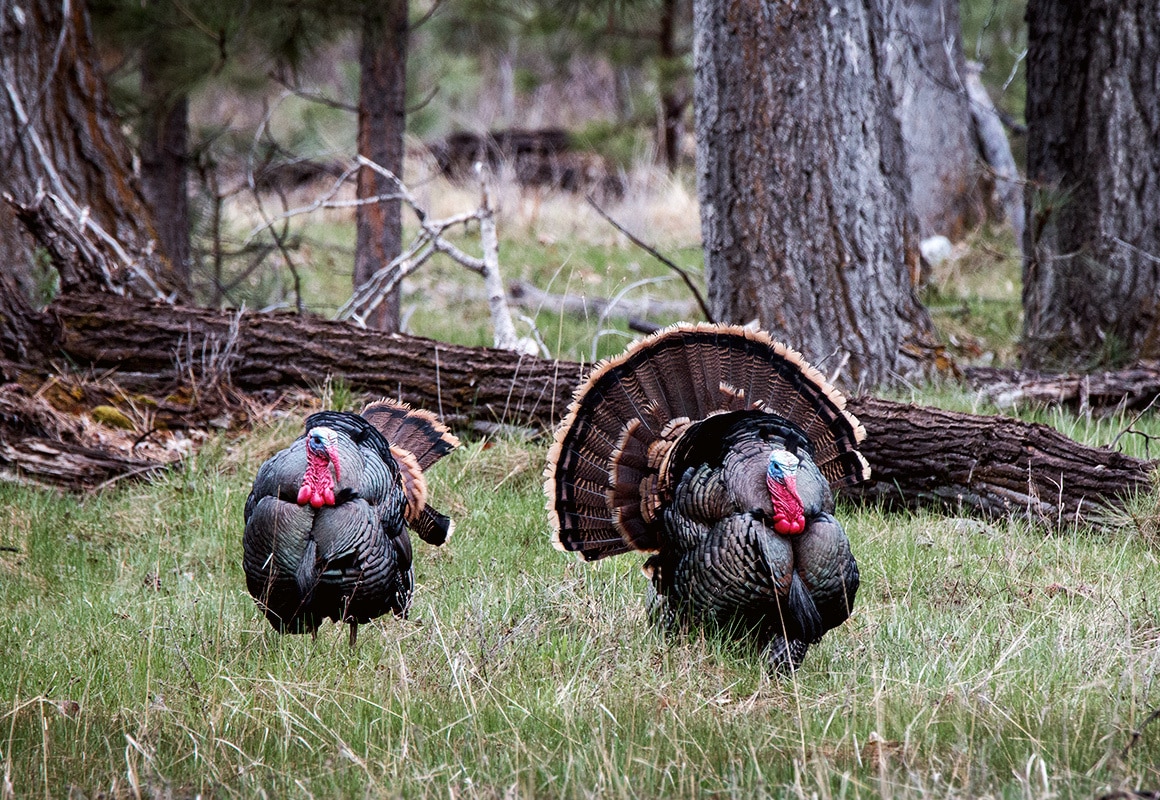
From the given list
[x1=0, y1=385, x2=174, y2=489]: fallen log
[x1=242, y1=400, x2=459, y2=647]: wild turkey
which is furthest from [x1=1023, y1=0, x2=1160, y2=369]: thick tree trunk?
[x1=0, y1=385, x2=174, y2=489]: fallen log

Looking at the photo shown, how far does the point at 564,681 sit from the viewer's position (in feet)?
10.4

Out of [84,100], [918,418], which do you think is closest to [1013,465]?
[918,418]

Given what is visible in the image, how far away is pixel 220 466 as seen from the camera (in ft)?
16.9

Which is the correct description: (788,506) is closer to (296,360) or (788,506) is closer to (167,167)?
(296,360)

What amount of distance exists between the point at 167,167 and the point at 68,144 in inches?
72.0

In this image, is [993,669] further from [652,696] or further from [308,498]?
[308,498]

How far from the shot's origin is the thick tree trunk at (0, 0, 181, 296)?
5840 mm

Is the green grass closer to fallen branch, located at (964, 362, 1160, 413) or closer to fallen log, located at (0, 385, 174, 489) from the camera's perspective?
fallen log, located at (0, 385, 174, 489)

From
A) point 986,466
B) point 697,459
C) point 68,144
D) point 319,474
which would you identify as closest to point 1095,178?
point 986,466

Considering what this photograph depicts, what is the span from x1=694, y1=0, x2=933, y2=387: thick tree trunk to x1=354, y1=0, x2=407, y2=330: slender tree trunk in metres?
2.10

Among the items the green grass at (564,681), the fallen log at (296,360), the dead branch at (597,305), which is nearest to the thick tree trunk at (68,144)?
the fallen log at (296,360)

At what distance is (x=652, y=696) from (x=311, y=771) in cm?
87

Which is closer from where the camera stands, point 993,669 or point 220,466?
point 993,669

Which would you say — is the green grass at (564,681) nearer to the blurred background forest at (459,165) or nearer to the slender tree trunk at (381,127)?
the blurred background forest at (459,165)
